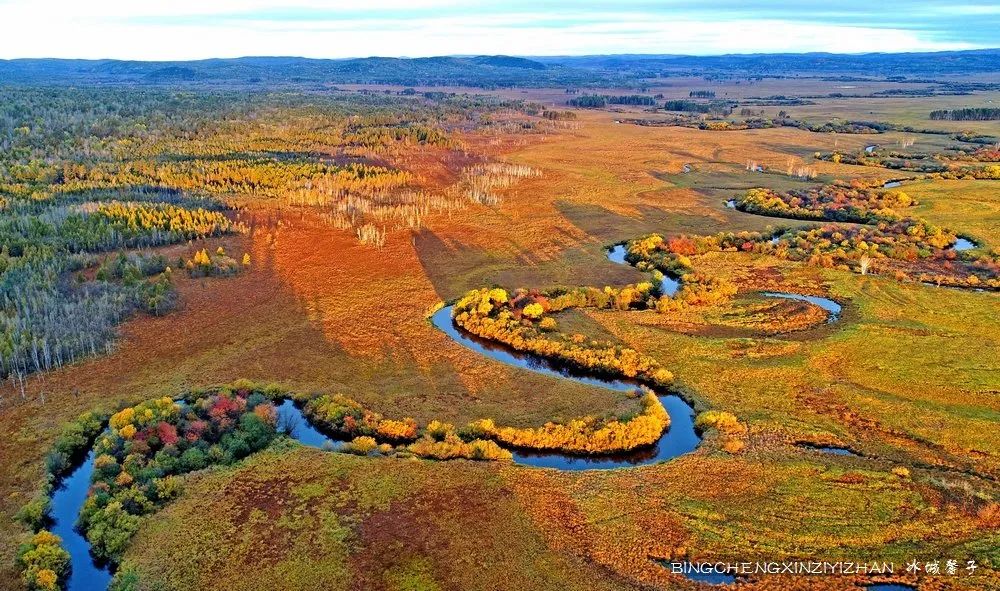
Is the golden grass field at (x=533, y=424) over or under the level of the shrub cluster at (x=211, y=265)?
under

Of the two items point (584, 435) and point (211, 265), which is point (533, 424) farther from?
point (211, 265)

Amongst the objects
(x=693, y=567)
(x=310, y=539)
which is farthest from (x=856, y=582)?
(x=310, y=539)

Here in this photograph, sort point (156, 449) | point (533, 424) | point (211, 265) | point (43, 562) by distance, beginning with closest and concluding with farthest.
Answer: point (43, 562), point (156, 449), point (533, 424), point (211, 265)

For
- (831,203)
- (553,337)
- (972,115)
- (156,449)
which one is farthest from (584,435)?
(972,115)

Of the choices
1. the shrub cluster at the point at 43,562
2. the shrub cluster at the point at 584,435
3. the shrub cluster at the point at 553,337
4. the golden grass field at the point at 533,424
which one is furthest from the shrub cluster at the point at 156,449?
the shrub cluster at the point at 553,337

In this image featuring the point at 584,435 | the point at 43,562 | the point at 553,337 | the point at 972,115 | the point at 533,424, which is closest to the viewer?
the point at 43,562

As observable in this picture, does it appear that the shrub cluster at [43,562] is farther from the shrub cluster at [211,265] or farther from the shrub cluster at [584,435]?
the shrub cluster at [211,265]

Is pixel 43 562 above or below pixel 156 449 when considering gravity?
below

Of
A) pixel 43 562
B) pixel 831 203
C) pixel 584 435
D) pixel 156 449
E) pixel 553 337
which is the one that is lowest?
pixel 584 435
